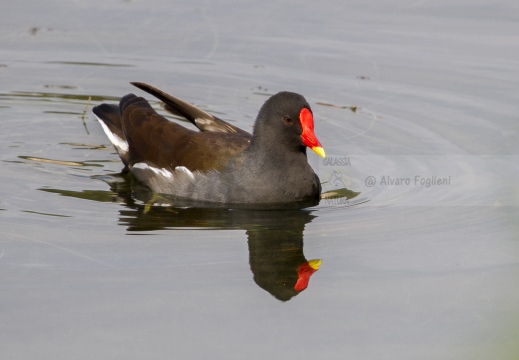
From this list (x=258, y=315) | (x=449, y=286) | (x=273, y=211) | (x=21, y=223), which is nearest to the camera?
(x=258, y=315)

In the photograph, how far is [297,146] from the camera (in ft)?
22.6

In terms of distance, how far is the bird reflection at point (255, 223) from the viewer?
555 cm

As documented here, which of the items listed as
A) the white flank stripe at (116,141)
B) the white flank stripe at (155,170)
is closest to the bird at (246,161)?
the white flank stripe at (155,170)

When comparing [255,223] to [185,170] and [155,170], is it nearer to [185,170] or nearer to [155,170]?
[185,170]

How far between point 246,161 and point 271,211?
1.33 feet

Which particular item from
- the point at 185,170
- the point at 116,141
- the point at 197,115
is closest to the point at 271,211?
the point at 185,170

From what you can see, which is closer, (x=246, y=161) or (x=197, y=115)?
(x=246, y=161)

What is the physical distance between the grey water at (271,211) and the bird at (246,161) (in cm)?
15

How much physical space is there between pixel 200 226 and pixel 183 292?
1.14 meters

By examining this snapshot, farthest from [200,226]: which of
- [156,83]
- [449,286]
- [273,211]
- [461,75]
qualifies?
[461,75]

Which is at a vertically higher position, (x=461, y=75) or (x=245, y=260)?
(x=461, y=75)

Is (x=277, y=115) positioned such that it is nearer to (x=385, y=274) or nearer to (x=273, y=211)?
(x=273, y=211)

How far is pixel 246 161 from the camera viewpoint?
6.84 meters

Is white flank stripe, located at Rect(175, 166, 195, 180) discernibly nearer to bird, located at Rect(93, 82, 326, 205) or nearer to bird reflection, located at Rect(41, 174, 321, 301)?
bird, located at Rect(93, 82, 326, 205)
